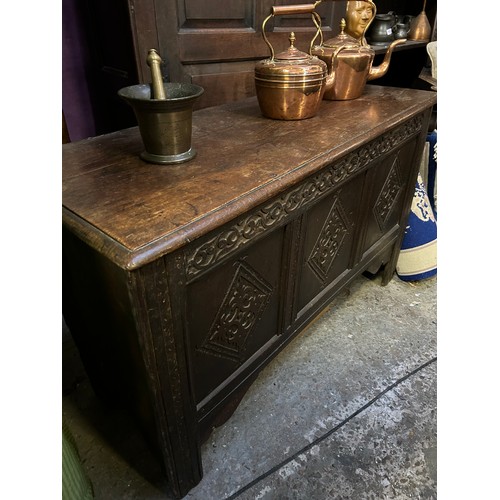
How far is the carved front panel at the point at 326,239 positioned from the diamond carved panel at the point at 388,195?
0.60ft

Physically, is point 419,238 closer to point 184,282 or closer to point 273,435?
point 273,435

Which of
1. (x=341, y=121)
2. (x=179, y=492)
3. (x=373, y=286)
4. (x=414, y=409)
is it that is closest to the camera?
(x=179, y=492)

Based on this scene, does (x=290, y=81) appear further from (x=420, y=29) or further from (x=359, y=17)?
(x=420, y=29)

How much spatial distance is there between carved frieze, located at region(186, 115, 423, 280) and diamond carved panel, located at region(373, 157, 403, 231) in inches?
5.8

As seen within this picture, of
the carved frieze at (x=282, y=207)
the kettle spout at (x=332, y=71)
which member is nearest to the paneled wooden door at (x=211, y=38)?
the kettle spout at (x=332, y=71)

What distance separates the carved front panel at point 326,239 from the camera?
111cm

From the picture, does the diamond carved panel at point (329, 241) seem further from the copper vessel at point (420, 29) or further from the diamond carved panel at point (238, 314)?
the copper vessel at point (420, 29)

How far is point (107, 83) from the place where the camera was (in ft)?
4.76

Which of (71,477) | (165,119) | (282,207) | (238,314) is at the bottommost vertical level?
(71,477)

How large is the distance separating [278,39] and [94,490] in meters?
1.70

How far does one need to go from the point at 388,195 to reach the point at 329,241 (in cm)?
43

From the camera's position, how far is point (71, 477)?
33.4 inches

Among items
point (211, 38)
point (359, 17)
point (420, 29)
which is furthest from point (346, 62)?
point (420, 29)

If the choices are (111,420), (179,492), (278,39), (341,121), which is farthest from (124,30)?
(179,492)
